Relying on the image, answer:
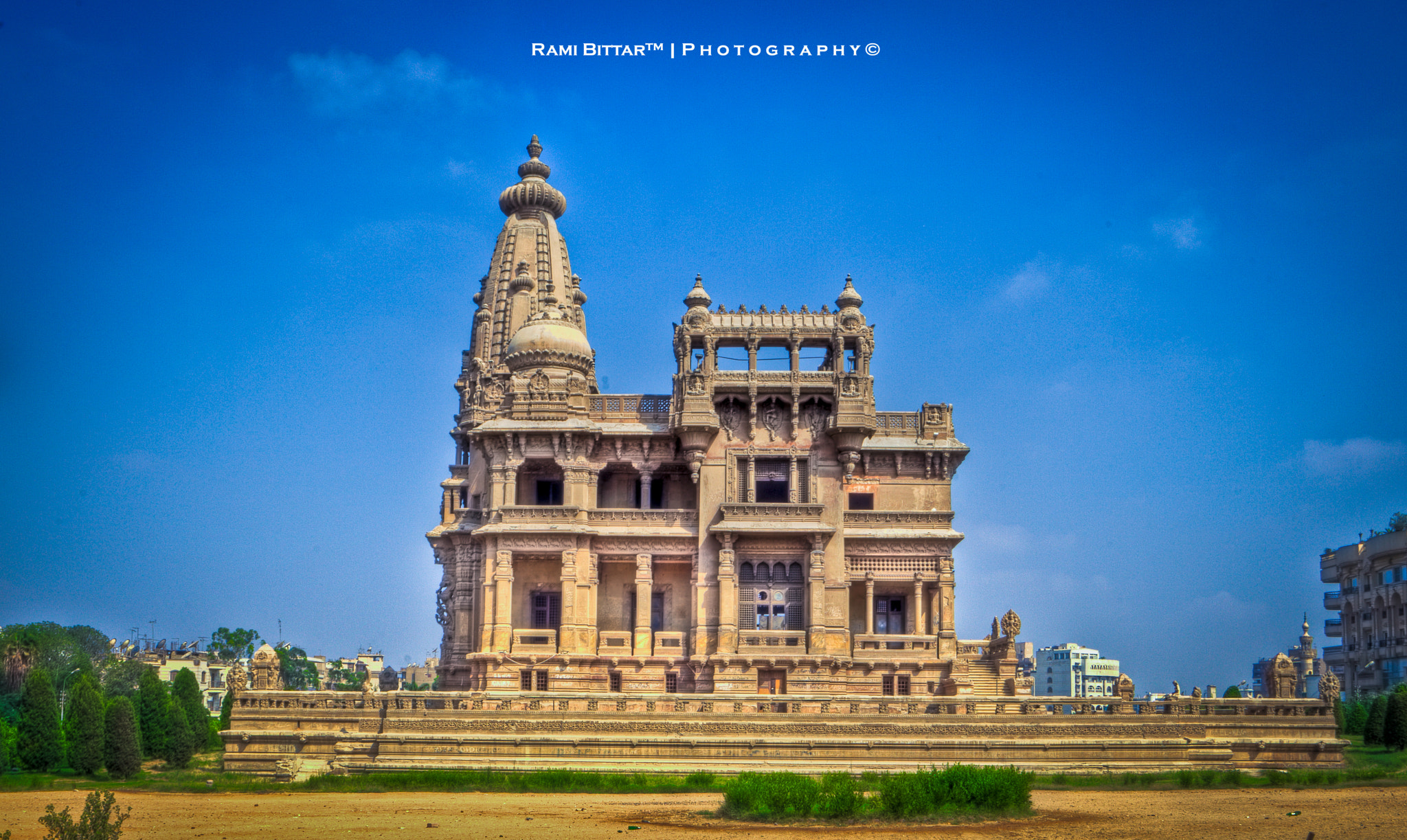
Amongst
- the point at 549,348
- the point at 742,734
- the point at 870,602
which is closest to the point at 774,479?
the point at 870,602

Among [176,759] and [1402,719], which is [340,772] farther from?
[1402,719]

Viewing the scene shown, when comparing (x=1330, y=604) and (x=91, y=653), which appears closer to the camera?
(x=1330, y=604)

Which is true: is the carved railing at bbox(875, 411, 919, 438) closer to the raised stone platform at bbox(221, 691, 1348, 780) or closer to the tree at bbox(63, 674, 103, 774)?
the raised stone platform at bbox(221, 691, 1348, 780)

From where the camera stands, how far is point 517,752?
34625 mm

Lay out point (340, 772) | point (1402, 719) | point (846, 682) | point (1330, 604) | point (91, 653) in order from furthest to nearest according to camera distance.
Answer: point (91, 653) → point (1330, 604) → point (1402, 719) → point (846, 682) → point (340, 772)

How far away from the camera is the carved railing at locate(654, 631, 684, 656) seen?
1682 inches

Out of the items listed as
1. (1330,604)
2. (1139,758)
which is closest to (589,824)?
(1139,758)

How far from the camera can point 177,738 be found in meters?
45.1

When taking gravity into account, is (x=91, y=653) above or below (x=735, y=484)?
below

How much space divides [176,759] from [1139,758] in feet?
108

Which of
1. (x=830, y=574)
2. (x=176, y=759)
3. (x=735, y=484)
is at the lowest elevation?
(x=176, y=759)

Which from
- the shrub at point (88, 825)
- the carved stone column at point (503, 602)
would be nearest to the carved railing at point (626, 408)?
the carved stone column at point (503, 602)

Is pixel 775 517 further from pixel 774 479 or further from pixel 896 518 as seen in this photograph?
pixel 896 518

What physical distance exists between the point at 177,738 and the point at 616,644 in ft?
54.8
